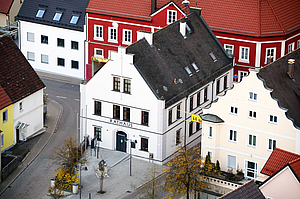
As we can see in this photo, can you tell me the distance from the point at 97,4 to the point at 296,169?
5182cm

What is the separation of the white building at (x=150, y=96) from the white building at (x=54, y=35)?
22.4 m

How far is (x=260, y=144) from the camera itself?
94.4m

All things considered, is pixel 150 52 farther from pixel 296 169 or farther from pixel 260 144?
pixel 296 169

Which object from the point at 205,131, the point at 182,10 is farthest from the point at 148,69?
the point at 182,10

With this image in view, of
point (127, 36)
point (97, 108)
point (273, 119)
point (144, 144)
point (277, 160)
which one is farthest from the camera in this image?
point (127, 36)

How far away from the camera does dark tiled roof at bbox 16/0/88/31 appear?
128 metres

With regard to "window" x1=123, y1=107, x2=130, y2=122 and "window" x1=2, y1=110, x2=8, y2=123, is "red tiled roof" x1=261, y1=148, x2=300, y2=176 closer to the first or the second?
"window" x1=123, y1=107, x2=130, y2=122

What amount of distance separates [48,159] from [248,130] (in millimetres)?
22769

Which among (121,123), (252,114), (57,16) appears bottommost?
(121,123)

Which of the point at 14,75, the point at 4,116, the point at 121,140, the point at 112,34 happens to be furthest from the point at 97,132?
the point at 112,34

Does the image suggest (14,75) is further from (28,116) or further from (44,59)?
(44,59)

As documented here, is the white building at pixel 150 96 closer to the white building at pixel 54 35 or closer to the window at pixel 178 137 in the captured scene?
the window at pixel 178 137

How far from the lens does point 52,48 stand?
130 m

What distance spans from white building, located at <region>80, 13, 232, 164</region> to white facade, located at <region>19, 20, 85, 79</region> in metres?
22.7
